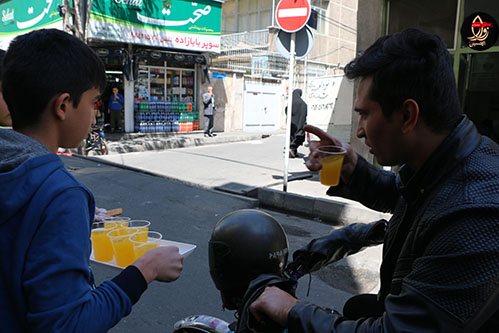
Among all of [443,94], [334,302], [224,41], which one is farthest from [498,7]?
[224,41]

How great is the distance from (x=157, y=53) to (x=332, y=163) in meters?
14.8

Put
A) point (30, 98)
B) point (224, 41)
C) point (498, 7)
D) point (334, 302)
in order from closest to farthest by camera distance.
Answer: point (30, 98) < point (334, 302) < point (498, 7) < point (224, 41)

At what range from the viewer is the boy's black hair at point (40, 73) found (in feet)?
4.13

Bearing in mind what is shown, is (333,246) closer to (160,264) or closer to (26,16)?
(160,264)

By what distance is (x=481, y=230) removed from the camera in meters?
1.08

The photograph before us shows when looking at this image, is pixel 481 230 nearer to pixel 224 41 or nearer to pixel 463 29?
pixel 463 29

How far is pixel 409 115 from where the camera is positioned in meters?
1.36

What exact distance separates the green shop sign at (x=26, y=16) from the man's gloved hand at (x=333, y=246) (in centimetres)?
1495

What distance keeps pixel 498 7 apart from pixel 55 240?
729cm

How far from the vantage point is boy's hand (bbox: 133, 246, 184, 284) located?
4.78 ft

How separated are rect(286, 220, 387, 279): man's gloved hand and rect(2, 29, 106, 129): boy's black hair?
42.1 inches
